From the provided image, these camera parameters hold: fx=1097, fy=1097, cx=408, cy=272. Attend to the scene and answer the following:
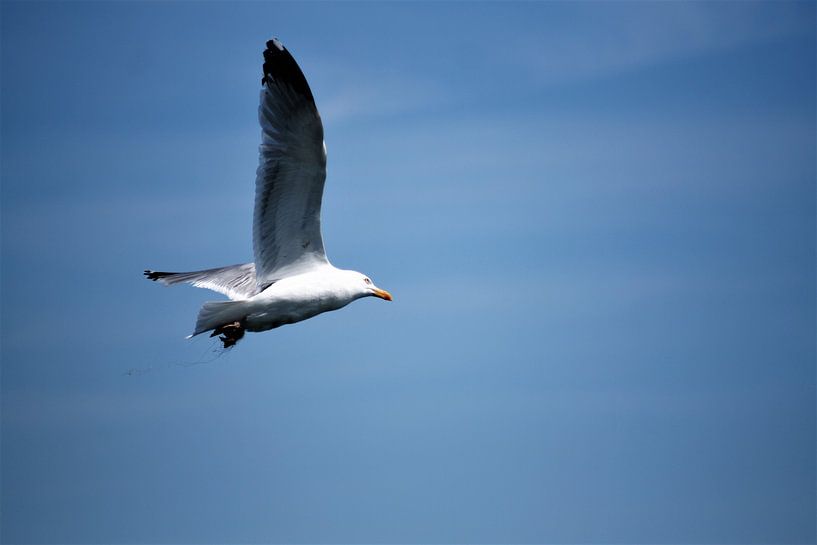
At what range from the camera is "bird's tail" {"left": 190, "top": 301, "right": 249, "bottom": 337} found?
1480 cm

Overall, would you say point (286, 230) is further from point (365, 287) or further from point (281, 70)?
point (281, 70)

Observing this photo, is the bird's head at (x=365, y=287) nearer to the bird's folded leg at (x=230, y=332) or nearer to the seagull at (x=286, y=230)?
the seagull at (x=286, y=230)

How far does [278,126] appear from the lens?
14.8 m

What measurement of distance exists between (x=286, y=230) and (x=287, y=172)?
1.00m

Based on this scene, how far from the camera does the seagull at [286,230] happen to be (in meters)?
14.7

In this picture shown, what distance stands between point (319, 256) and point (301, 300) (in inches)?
37.2

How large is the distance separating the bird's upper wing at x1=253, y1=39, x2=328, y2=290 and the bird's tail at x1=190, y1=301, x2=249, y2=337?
3.22 feet

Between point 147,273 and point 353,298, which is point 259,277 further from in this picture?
point 147,273

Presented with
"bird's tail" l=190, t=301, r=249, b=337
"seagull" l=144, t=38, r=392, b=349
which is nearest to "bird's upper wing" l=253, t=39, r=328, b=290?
"seagull" l=144, t=38, r=392, b=349

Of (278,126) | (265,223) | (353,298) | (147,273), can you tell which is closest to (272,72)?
(278,126)

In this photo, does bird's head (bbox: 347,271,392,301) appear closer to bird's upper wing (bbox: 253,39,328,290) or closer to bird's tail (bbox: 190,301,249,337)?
bird's upper wing (bbox: 253,39,328,290)

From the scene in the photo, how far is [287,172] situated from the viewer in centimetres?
1500

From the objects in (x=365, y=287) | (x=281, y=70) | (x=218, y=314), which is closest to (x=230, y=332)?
(x=218, y=314)

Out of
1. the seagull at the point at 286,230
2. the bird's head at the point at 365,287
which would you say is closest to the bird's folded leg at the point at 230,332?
the seagull at the point at 286,230
